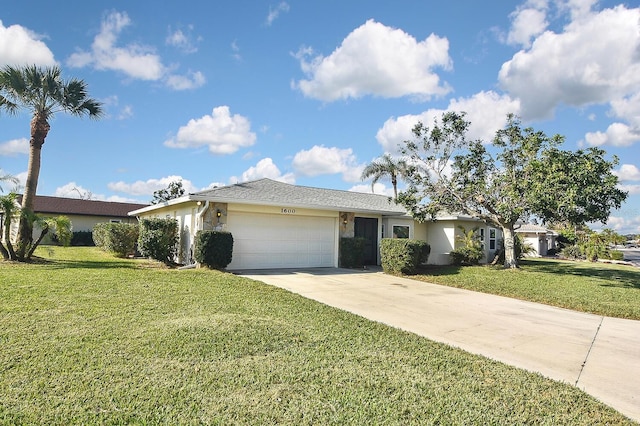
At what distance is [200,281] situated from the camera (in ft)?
31.9

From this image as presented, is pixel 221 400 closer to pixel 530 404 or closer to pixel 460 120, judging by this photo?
pixel 530 404

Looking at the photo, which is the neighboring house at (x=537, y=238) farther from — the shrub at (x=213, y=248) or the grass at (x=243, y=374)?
the grass at (x=243, y=374)

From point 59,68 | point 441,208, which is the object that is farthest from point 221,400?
point 59,68

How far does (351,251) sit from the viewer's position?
15.2 m

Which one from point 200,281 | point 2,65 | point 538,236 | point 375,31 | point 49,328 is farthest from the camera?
point 538,236

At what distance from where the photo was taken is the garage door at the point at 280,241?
44.2 feet

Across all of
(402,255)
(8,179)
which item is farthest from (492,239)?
(8,179)

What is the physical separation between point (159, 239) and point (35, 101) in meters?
7.21

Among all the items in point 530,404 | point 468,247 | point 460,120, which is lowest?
point 530,404

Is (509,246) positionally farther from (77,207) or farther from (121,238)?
(77,207)

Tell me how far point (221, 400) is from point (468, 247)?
52.8 ft

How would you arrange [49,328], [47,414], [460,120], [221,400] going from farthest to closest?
1. [460,120]
2. [49,328]
3. [221,400]
4. [47,414]

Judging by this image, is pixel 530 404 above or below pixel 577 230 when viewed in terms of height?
below

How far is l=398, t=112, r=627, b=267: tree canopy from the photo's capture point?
11570 millimetres
